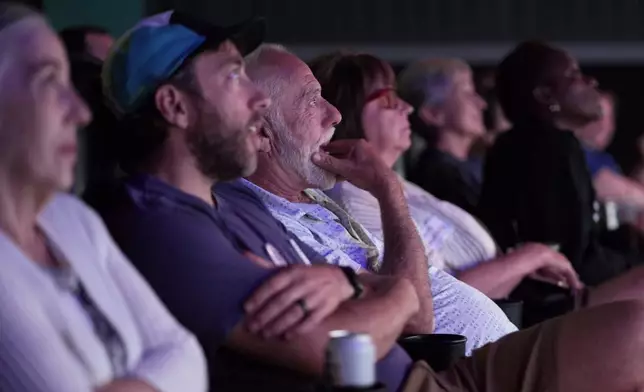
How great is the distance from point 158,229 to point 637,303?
85cm

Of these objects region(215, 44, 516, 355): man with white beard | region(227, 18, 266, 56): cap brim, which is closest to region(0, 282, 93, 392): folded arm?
region(227, 18, 266, 56): cap brim

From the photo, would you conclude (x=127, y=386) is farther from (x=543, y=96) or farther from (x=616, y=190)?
(x=616, y=190)

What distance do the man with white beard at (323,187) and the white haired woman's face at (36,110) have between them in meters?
0.88

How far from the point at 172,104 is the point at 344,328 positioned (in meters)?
0.40

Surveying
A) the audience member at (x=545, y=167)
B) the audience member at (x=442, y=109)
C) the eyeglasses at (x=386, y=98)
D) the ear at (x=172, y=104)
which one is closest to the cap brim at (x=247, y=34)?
the ear at (x=172, y=104)

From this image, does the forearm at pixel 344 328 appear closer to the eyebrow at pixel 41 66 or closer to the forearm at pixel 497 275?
the eyebrow at pixel 41 66

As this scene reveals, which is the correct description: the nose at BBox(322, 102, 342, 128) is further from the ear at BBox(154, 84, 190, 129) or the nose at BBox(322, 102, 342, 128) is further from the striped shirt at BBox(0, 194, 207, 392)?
the striped shirt at BBox(0, 194, 207, 392)

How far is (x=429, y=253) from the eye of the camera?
9.23 ft

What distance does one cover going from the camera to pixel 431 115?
4039 mm

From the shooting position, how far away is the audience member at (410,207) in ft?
9.13

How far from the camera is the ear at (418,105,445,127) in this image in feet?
13.2

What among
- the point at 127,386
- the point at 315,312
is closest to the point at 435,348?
the point at 315,312

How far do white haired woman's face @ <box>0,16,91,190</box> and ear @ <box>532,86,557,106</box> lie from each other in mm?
2504

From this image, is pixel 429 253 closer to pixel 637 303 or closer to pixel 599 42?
pixel 637 303
